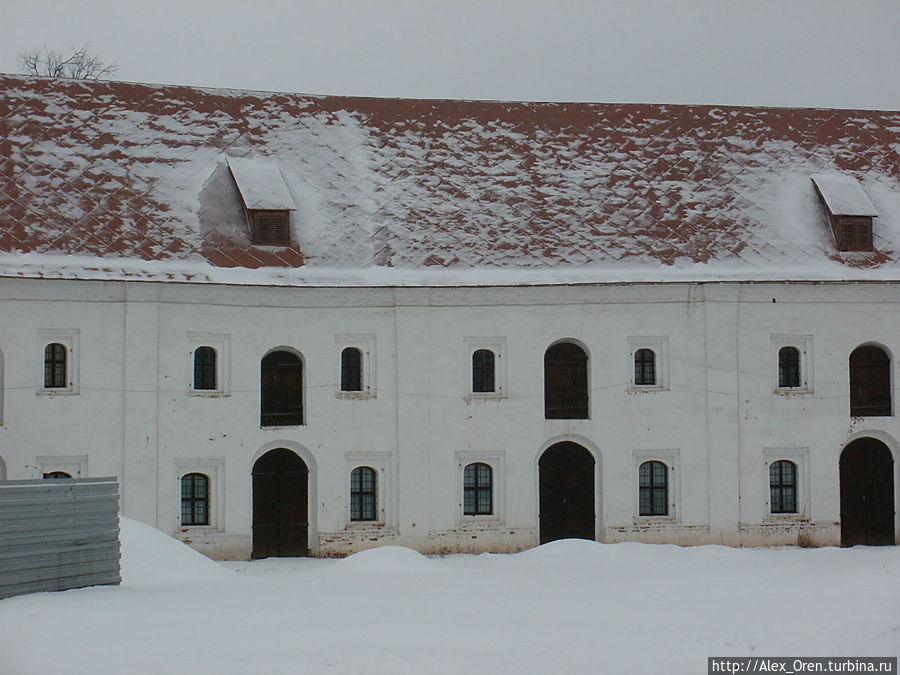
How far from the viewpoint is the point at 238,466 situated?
3141 centimetres

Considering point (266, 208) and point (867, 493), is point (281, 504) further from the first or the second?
point (867, 493)

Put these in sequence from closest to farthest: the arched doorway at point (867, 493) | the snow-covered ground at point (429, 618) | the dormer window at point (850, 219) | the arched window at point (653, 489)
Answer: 1. the snow-covered ground at point (429, 618)
2. the arched window at point (653, 489)
3. the arched doorway at point (867, 493)
4. the dormer window at point (850, 219)

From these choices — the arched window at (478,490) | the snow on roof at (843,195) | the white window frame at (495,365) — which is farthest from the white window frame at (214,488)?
the snow on roof at (843,195)

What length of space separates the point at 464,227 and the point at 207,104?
7.42 meters

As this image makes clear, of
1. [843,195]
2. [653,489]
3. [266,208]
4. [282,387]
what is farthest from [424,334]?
[843,195]

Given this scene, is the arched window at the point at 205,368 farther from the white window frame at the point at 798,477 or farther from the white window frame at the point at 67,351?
the white window frame at the point at 798,477

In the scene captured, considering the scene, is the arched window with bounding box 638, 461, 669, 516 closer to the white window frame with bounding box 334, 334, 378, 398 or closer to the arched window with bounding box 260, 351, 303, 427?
the white window frame with bounding box 334, 334, 378, 398

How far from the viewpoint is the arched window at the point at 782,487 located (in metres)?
33.4

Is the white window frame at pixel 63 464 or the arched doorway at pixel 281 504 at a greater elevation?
the white window frame at pixel 63 464

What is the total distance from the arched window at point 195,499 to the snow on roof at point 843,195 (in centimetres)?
1694

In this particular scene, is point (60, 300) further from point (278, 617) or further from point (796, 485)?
point (796, 485)

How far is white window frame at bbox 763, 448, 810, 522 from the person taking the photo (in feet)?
109

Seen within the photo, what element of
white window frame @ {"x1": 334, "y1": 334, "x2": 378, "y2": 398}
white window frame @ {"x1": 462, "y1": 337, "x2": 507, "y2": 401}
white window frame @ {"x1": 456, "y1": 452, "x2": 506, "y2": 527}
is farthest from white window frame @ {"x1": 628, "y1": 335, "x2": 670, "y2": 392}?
white window frame @ {"x1": 334, "y1": 334, "x2": 378, "y2": 398}

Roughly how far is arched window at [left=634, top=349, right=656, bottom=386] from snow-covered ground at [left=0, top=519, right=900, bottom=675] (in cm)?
671
